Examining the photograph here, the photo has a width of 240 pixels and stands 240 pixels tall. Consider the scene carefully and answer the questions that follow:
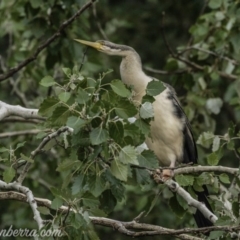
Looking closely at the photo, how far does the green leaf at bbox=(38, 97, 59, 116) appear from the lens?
387 centimetres

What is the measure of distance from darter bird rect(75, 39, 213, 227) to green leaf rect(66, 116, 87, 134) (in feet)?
5.08

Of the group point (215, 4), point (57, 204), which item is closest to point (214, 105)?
point (215, 4)

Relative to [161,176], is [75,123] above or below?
above

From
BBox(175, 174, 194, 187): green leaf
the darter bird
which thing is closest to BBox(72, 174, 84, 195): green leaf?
BBox(175, 174, 194, 187): green leaf

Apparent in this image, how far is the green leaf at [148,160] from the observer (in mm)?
4023

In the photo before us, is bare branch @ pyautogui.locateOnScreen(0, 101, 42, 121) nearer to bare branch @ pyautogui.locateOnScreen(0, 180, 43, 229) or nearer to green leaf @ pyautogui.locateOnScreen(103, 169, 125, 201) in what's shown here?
bare branch @ pyautogui.locateOnScreen(0, 180, 43, 229)

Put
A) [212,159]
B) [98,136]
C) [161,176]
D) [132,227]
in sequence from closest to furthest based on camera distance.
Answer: [98,136]
[132,227]
[212,159]
[161,176]

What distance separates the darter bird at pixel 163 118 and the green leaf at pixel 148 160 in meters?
1.24

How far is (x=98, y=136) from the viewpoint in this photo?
369 centimetres

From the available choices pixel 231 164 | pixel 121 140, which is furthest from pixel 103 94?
pixel 231 164

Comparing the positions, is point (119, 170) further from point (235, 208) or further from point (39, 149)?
point (235, 208)

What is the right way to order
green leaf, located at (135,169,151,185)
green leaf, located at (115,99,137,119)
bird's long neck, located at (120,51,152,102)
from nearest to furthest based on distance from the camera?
green leaf, located at (115,99,137,119), green leaf, located at (135,169,151,185), bird's long neck, located at (120,51,152,102)

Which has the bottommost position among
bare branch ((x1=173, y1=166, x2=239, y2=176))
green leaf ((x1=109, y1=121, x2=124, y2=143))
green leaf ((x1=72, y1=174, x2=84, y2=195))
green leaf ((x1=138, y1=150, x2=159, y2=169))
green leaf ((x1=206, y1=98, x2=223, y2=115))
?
green leaf ((x1=206, y1=98, x2=223, y2=115))

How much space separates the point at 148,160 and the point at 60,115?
47cm
